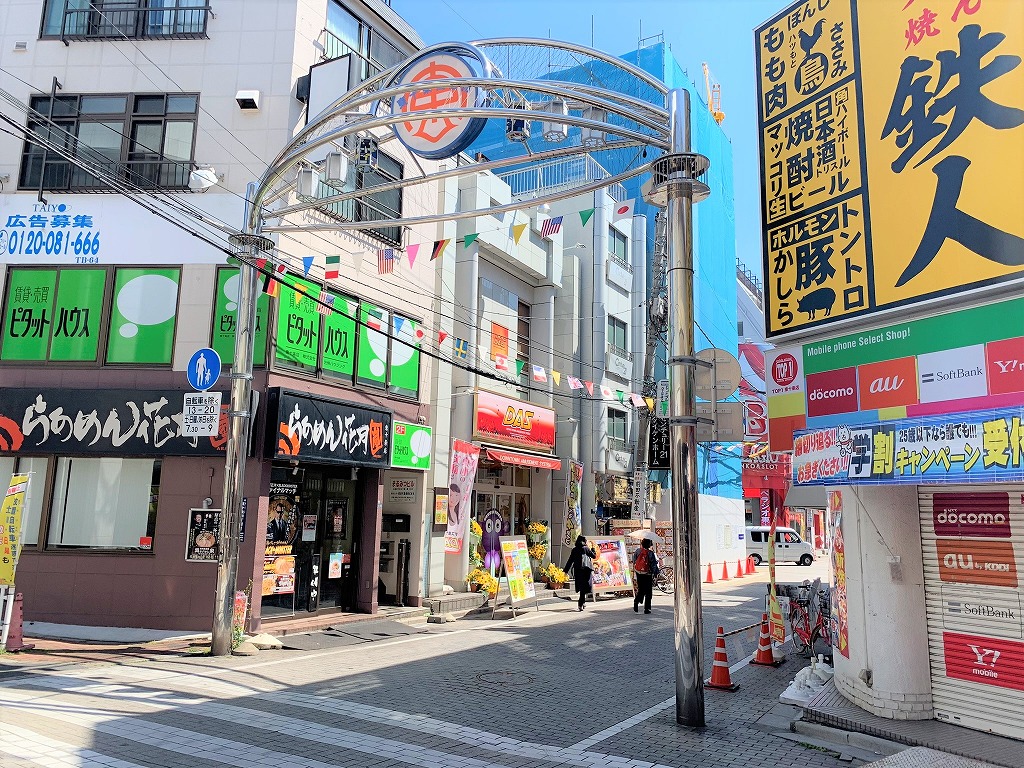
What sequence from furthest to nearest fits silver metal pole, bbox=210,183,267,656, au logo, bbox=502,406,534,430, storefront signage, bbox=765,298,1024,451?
1. au logo, bbox=502,406,534,430
2. silver metal pole, bbox=210,183,267,656
3. storefront signage, bbox=765,298,1024,451

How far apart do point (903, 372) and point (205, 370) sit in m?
10.0

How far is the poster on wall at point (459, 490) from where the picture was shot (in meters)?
17.9

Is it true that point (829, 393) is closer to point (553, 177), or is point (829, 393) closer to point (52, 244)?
point (52, 244)

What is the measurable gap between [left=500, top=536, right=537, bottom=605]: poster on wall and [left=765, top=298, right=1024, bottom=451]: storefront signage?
9.00m

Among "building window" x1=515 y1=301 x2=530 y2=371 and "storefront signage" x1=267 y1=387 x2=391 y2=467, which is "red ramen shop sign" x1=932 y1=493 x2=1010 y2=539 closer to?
"storefront signage" x1=267 y1=387 x2=391 y2=467

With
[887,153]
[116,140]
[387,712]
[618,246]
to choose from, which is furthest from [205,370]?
[618,246]

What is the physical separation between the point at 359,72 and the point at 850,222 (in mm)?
11972

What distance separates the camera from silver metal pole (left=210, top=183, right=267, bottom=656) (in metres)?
11.7

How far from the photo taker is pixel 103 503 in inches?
568

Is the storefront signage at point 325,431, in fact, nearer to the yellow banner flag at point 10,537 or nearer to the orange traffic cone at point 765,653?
the yellow banner flag at point 10,537

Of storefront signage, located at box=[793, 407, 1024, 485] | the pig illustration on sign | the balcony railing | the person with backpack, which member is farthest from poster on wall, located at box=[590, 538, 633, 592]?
the balcony railing

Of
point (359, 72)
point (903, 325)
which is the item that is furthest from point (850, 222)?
point (359, 72)

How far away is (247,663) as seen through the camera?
36.8 feet

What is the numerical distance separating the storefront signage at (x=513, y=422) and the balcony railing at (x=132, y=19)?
11010 millimetres
